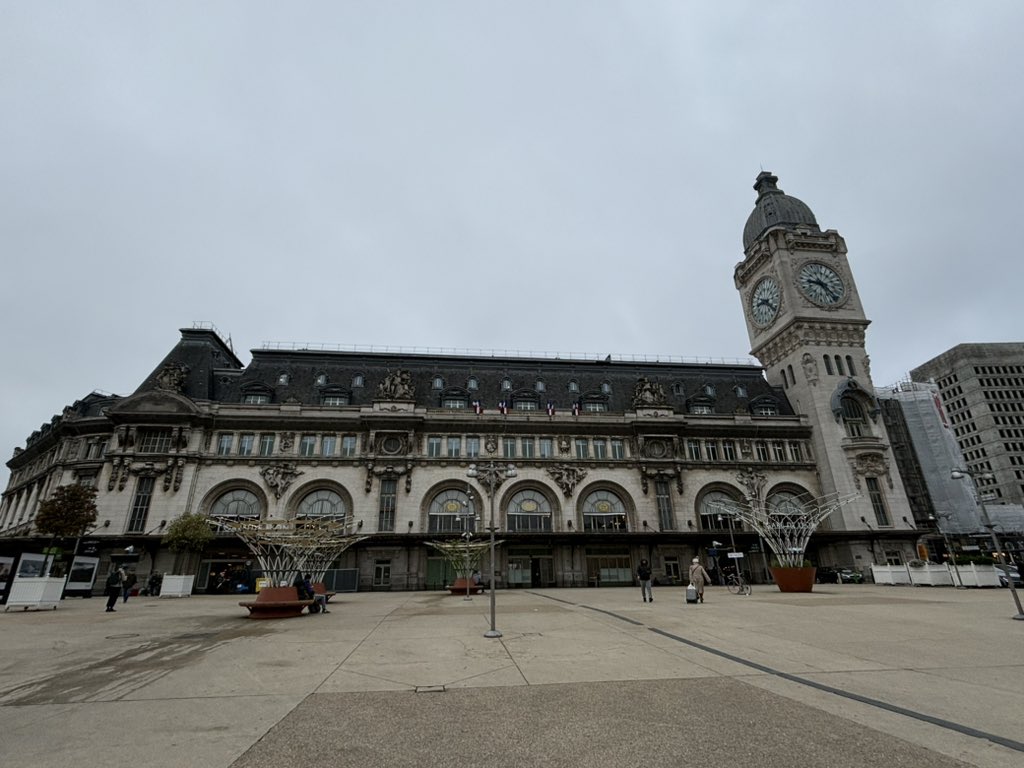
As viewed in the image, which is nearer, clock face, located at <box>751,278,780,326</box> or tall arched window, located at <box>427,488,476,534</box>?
tall arched window, located at <box>427,488,476,534</box>

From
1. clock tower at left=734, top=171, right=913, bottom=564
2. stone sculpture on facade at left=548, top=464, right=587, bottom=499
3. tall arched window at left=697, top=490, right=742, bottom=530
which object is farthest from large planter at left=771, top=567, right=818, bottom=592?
clock tower at left=734, top=171, right=913, bottom=564

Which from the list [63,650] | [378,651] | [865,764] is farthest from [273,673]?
[865,764]

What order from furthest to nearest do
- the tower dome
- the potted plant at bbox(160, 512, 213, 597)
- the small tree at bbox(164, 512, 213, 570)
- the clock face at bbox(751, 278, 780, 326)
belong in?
the tower dome < the clock face at bbox(751, 278, 780, 326) < the small tree at bbox(164, 512, 213, 570) < the potted plant at bbox(160, 512, 213, 597)

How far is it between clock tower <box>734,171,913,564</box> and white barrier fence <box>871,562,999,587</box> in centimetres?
811

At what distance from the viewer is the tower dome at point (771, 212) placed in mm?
59406

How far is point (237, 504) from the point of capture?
141 ft

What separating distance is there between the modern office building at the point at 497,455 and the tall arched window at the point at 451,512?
18 centimetres

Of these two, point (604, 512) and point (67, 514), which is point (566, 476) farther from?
point (67, 514)

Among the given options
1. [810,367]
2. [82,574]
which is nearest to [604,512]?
[810,367]

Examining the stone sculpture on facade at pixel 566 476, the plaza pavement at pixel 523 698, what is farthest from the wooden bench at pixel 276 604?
the stone sculpture on facade at pixel 566 476

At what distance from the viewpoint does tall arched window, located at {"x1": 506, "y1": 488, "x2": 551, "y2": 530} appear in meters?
45.1

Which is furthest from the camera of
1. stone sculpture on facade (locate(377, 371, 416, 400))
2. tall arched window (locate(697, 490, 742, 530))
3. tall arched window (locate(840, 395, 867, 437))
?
tall arched window (locate(840, 395, 867, 437))

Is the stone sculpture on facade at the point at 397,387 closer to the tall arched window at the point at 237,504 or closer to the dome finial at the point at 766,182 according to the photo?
the tall arched window at the point at 237,504

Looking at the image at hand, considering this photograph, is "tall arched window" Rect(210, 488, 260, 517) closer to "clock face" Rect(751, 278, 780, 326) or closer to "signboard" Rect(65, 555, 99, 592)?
"signboard" Rect(65, 555, 99, 592)
